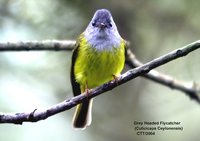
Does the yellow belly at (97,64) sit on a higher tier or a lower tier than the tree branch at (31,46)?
lower

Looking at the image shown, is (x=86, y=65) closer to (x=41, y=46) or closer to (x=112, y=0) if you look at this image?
(x=41, y=46)

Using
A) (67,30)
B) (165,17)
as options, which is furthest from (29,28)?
(165,17)

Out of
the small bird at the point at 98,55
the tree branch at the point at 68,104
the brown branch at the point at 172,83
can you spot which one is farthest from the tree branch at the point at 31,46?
the tree branch at the point at 68,104

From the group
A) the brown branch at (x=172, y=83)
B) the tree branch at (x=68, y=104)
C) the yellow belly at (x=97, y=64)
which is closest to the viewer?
the tree branch at (x=68, y=104)

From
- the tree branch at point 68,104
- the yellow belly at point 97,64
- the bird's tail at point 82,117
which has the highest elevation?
the yellow belly at point 97,64

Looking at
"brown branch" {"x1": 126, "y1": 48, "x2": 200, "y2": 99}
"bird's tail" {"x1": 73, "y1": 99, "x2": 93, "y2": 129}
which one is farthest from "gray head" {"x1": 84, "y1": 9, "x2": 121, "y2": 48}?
"bird's tail" {"x1": 73, "y1": 99, "x2": 93, "y2": 129}

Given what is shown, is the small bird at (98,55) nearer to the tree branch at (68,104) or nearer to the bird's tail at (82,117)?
the bird's tail at (82,117)

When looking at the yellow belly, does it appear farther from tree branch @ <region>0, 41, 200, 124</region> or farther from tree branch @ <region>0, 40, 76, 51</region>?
tree branch @ <region>0, 41, 200, 124</region>

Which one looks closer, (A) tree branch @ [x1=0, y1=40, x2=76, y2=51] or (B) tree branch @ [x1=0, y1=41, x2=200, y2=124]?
(B) tree branch @ [x1=0, y1=41, x2=200, y2=124]
